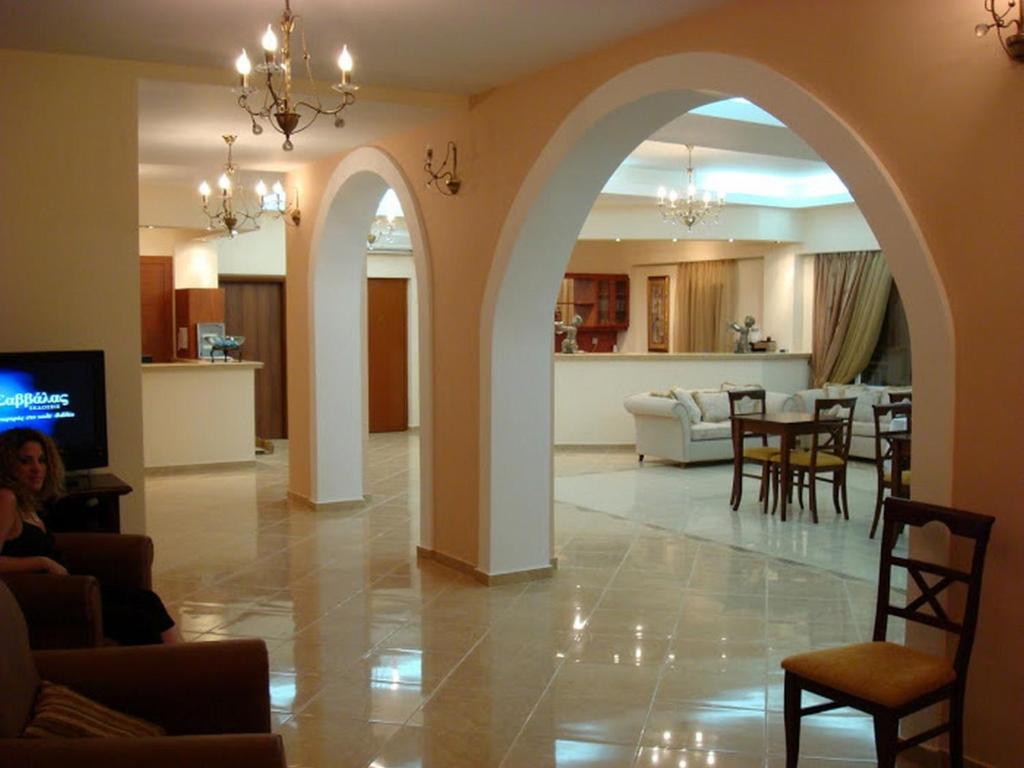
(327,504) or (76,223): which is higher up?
(76,223)

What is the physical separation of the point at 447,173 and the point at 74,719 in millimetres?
4241

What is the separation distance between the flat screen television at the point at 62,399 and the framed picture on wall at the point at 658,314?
35.7ft

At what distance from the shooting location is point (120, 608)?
3.72 metres

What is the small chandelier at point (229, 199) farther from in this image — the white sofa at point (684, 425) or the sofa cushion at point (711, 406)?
the sofa cushion at point (711, 406)

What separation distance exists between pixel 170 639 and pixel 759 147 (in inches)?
244

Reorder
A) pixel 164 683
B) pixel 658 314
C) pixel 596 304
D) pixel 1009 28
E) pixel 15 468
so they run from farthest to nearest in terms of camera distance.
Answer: pixel 596 304
pixel 658 314
pixel 15 468
pixel 1009 28
pixel 164 683

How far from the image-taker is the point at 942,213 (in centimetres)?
329

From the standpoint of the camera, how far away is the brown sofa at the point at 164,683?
7.62ft

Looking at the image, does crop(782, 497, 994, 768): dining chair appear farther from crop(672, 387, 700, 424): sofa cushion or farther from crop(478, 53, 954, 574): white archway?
crop(672, 387, 700, 424): sofa cushion

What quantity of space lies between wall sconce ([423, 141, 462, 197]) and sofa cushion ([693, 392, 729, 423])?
5.19 meters

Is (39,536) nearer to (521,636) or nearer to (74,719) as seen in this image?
(74,719)

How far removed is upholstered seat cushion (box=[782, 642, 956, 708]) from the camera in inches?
118

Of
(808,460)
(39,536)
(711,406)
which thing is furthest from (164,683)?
(711,406)

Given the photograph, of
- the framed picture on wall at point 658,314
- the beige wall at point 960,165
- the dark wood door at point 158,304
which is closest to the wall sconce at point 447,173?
the beige wall at point 960,165
